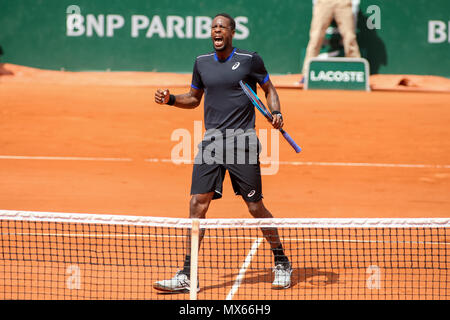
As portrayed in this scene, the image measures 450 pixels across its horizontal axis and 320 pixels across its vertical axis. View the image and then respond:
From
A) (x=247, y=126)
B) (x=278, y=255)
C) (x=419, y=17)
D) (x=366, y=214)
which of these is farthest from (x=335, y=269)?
(x=419, y=17)

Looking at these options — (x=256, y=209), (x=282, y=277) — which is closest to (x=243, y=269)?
(x=282, y=277)

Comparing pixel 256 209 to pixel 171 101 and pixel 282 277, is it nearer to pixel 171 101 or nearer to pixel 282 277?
pixel 282 277

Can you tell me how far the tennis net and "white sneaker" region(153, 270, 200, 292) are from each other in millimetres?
64

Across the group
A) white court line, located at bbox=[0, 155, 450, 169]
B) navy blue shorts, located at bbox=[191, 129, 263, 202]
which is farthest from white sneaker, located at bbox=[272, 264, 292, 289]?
white court line, located at bbox=[0, 155, 450, 169]

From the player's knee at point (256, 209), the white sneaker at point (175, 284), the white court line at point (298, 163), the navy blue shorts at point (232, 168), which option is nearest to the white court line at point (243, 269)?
the white sneaker at point (175, 284)

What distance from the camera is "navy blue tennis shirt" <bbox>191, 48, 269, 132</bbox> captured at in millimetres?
5324

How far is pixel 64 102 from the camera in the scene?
15734 millimetres

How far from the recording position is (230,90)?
532 centimetres

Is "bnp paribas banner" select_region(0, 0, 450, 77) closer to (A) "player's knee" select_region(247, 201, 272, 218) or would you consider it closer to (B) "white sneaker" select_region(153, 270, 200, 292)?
(A) "player's knee" select_region(247, 201, 272, 218)

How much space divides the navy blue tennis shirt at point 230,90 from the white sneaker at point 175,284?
122cm

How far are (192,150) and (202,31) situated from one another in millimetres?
6808

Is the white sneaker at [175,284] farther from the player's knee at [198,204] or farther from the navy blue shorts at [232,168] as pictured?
the navy blue shorts at [232,168]

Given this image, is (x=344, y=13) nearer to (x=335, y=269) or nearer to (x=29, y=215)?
(x=335, y=269)

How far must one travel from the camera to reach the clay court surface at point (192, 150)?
9.05 metres
